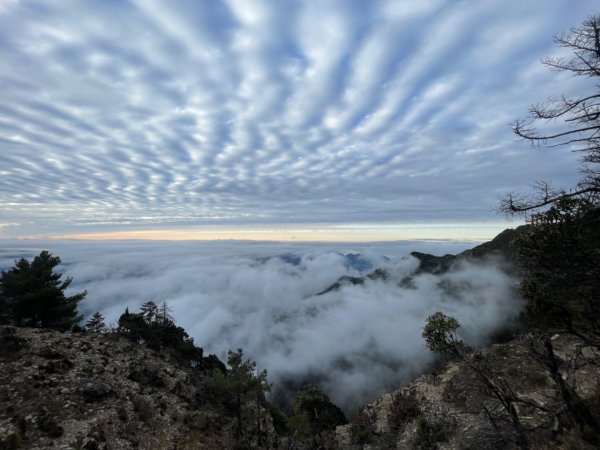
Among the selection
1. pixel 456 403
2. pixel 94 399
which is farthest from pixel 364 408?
pixel 94 399

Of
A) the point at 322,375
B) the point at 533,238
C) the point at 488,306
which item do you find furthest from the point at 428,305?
the point at 533,238

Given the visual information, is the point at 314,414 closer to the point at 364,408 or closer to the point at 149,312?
the point at 364,408

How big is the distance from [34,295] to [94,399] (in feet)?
61.1

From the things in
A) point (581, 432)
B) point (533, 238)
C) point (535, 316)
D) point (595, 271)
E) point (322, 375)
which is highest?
point (533, 238)

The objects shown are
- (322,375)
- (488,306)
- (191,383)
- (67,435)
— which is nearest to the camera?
(67,435)

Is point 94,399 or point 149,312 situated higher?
point 94,399

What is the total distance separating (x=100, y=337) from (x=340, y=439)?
2686 cm

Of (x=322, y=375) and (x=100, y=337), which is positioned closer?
(x=100, y=337)

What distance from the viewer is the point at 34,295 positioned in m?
34.9

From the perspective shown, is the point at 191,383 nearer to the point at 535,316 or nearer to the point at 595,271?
the point at 535,316

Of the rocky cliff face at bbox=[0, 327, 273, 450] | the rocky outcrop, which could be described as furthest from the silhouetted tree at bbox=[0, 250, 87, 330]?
the rocky cliff face at bbox=[0, 327, 273, 450]

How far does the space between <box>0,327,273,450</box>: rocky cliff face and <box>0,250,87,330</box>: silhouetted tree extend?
7315mm

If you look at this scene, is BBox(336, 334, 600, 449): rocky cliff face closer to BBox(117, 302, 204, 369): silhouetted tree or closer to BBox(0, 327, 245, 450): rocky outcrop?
BBox(0, 327, 245, 450): rocky outcrop

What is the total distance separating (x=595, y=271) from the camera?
8.62m
